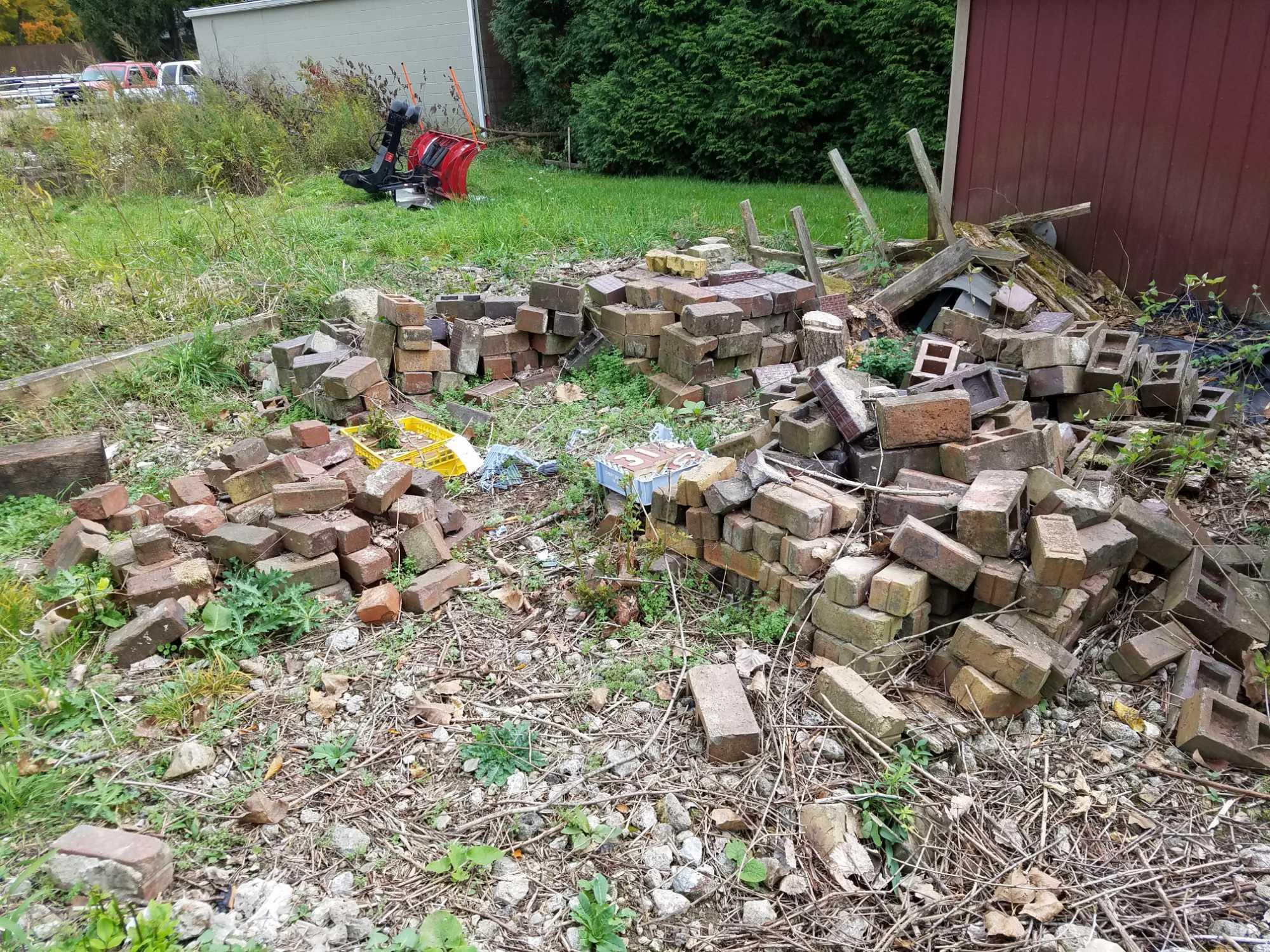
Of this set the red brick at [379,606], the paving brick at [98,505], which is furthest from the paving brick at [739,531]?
the paving brick at [98,505]

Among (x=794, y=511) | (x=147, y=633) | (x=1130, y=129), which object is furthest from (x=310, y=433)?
(x=1130, y=129)

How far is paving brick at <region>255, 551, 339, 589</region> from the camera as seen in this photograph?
3.87 meters

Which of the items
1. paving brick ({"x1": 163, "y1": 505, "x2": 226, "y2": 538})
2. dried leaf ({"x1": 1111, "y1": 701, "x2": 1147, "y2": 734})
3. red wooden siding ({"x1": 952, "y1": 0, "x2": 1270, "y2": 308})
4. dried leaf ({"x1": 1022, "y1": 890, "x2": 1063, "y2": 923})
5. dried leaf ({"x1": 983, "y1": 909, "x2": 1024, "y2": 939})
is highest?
red wooden siding ({"x1": 952, "y1": 0, "x2": 1270, "y2": 308})

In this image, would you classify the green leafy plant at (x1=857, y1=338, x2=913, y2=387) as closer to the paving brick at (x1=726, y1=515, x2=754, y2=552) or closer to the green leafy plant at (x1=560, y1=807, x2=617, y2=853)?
the paving brick at (x1=726, y1=515, x2=754, y2=552)

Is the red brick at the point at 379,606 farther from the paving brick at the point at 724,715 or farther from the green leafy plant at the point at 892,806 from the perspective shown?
the green leafy plant at the point at 892,806

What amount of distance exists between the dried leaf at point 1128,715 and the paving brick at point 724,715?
1443 millimetres

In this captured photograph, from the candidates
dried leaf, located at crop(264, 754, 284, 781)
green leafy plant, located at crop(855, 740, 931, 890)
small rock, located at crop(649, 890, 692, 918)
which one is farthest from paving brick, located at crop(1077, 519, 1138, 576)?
dried leaf, located at crop(264, 754, 284, 781)

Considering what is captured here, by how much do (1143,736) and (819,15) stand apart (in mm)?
12694

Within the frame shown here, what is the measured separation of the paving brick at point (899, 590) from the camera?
329 centimetres

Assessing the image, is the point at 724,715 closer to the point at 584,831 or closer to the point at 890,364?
the point at 584,831

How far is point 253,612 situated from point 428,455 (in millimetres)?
1703

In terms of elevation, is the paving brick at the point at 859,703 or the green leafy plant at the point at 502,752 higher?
the paving brick at the point at 859,703

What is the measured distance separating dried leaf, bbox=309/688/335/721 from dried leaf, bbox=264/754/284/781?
24 cm

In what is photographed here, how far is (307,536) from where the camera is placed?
3867mm
